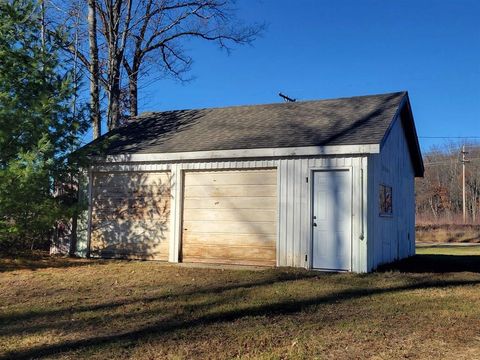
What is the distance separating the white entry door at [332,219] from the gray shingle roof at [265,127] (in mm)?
797

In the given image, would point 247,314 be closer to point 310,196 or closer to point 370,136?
point 310,196

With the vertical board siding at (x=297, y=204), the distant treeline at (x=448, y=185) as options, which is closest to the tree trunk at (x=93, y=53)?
the vertical board siding at (x=297, y=204)

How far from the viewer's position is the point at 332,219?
1045cm

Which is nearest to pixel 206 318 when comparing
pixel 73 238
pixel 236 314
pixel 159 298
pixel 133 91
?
pixel 236 314

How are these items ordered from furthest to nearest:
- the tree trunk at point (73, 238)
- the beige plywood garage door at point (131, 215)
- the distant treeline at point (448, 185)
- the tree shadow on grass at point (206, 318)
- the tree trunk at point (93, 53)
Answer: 1. the distant treeline at point (448, 185)
2. the tree trunk at point (93, 53)
3. the tree trunk at point (73, 238)
4. the beige plywood garage door at point (131, 215)
5. the tree shadow on grass at point (206, 318)

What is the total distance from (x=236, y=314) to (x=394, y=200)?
7.74m

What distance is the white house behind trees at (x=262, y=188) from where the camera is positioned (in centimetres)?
1041

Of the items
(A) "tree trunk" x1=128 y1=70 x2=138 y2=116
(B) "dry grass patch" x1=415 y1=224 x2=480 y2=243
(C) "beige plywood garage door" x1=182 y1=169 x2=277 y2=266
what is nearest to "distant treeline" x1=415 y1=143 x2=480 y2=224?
(B) "dry grass patch" x1=415 y1=224 x2=480 y2=243

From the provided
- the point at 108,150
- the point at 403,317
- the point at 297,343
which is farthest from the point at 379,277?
the point at 108,150

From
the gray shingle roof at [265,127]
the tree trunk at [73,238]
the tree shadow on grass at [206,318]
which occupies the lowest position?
the tree shadow on grass at [206,318]

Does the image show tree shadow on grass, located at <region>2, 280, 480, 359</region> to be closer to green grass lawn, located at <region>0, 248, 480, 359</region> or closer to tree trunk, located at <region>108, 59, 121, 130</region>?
green grass lawn, located at <region>0, 248, 480, 359</region>

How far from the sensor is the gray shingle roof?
10969 millimetres

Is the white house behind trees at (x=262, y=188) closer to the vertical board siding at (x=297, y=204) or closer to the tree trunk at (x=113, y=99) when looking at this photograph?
the vertical board siding at (x=297, y=204)

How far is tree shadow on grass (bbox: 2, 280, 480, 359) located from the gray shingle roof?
3.10m
